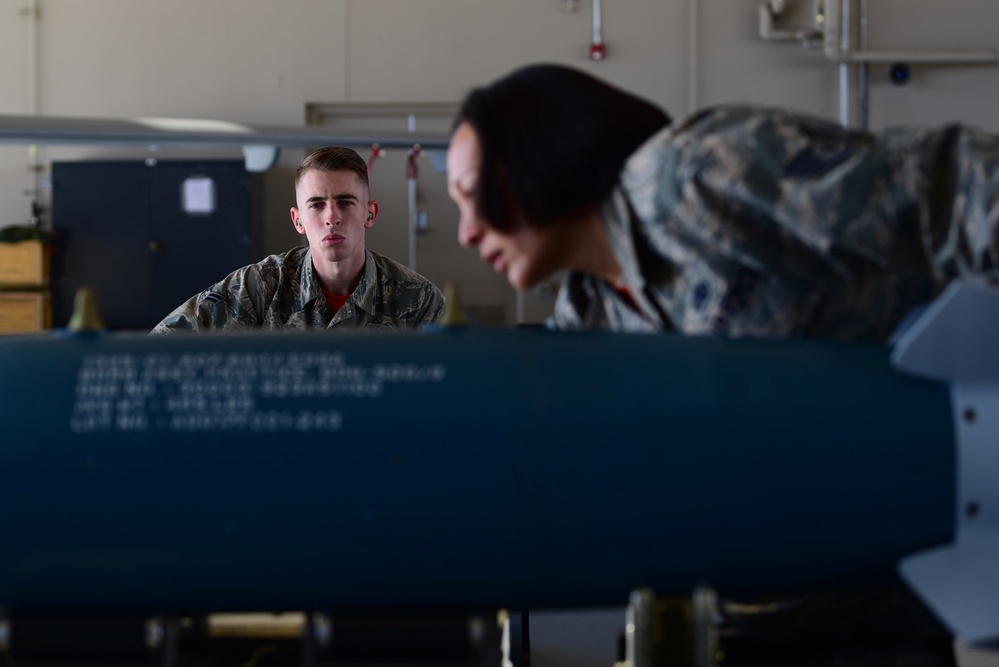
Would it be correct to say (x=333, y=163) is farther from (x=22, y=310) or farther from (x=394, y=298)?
(x=22, y=310)

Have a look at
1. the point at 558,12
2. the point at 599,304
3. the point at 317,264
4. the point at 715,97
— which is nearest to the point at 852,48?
the point at 715,97

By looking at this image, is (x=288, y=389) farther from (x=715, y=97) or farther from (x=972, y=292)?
(x=715, y=97)

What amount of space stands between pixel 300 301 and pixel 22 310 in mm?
2842

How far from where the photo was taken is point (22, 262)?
4.68 m

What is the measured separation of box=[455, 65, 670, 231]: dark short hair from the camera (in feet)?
4.06

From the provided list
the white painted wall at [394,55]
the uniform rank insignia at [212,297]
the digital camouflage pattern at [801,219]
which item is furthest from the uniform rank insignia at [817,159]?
the white painted wall at [394,55]

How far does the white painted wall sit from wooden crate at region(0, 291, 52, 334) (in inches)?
26.7

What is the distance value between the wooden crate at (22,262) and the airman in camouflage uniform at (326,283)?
104 inches

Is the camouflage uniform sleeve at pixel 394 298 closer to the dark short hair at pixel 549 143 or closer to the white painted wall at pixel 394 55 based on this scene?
the dark short hair at pixel 549 143

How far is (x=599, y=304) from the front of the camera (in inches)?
58.6

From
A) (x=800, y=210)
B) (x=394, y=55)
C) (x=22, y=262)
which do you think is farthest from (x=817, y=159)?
(x=22, y=262)

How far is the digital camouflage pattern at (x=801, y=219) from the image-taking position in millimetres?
1094

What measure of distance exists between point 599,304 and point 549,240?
0.22m

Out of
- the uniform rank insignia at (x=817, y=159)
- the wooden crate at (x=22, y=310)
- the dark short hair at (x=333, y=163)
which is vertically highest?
the dark short hair at (x=333, y=163)
